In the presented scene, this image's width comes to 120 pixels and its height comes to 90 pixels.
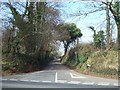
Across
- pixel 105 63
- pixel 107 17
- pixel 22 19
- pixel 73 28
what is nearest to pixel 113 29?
pixel 107 17

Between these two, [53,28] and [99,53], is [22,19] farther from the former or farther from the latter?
[99,53]

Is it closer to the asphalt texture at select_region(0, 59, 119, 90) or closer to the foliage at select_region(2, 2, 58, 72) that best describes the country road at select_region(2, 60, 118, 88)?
the asphalt texture at select_region(0, 59, 119, 90)

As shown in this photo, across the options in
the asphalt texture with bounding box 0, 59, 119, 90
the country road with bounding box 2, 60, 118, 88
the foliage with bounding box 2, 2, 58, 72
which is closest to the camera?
the asphalt texture with bounding box 0, 59, 119, 90

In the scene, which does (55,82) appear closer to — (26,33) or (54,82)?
(54,82)

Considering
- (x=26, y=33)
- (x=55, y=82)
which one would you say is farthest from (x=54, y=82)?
(x=26, y=33)

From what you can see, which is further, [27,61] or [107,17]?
[27,61]

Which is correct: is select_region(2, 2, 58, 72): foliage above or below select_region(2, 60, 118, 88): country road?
above

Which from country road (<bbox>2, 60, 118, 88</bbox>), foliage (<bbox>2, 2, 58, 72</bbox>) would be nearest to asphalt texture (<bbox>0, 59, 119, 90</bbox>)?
country road (<bbox>2, 60, 118, 88</bbox>)

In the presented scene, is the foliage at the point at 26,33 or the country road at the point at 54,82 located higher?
the foliage at the point at 26,33

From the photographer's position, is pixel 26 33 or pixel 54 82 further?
pixel 26 33

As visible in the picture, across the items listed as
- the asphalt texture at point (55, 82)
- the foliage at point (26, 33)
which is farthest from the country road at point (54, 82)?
the foliage at point (26, 33)

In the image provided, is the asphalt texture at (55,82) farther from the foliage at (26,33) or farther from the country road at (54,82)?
the foliage at (26,33)

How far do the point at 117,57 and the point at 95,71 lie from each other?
2629 mm

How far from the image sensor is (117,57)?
80.3 feet
